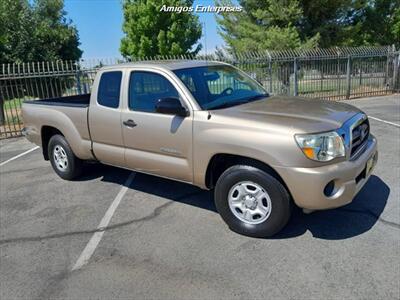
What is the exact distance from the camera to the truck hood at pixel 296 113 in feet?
10.5

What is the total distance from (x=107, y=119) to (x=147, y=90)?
28.1 inches

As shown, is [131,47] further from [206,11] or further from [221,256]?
[221,256]

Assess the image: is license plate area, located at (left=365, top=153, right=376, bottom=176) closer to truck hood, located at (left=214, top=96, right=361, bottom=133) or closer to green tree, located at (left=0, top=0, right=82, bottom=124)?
truck hood, located at (left=214, top=96, right=361, bottom=133)

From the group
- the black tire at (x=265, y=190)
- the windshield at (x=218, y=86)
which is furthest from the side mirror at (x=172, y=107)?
the black tire at (x=265, y=190)

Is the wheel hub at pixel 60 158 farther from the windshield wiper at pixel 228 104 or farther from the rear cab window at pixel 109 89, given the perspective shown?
the windshield wiper at pixel 228 104

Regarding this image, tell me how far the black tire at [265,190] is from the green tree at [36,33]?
18270 millimetres

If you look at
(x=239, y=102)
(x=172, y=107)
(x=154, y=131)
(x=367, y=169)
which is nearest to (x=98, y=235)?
(x=154, y=131)

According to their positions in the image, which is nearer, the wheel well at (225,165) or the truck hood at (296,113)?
the truck hood at (296,113)

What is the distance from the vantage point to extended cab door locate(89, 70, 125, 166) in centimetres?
450

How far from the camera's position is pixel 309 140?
3.09 metres

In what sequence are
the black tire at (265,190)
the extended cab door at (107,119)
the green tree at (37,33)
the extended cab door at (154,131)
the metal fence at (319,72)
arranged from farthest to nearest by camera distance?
the green tree at (37,33)
the metal fence at (319,72)
the extended cab door at (107,119)
the extended cab door at (154,131)
the black tire at (265,190)

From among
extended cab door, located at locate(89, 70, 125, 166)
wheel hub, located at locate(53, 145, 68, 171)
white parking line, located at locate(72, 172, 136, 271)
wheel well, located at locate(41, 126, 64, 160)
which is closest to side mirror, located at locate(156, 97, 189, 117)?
extended cab door, located at locate(89, 70, 125, 166)

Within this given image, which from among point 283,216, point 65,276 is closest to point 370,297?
point 283,216

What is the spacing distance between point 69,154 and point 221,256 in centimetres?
323
